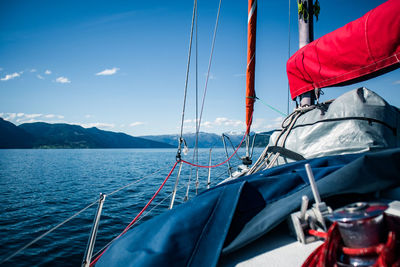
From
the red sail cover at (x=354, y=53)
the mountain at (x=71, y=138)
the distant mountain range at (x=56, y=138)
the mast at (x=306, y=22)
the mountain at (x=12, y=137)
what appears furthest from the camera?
the mountain at (x=71, y=138)

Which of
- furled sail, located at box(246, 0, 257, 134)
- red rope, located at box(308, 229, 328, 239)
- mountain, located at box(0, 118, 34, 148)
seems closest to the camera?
red rope, located at box(308, 229, 328, 239)

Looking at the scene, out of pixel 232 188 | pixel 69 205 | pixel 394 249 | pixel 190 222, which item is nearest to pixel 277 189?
pixel 232 188

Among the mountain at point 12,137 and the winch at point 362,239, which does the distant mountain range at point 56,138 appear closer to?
the mountain at point 12,137

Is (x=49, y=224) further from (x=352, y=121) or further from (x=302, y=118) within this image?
(x=352, y=121)

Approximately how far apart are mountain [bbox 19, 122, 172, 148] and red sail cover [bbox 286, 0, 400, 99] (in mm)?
154645

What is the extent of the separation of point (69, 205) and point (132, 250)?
10.5 metres

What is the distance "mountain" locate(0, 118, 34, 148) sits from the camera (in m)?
130

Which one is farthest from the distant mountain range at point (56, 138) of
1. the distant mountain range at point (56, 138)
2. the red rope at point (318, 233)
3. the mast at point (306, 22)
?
the red rope at point (318, 233)

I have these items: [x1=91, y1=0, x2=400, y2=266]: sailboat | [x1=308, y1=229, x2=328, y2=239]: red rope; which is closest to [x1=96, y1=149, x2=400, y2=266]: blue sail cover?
[x1=91, y1=0, x2=400, y2=266]: sailboat

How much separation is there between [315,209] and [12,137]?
172247 millimetres

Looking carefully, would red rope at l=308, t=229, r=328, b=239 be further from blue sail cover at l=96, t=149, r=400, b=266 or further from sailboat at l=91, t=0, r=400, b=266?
blue sail cover at l=96, t=149, r=400, b=266

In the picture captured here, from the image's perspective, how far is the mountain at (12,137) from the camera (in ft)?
425

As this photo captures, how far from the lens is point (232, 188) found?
56.1 inches

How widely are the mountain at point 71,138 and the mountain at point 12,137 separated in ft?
13.1
